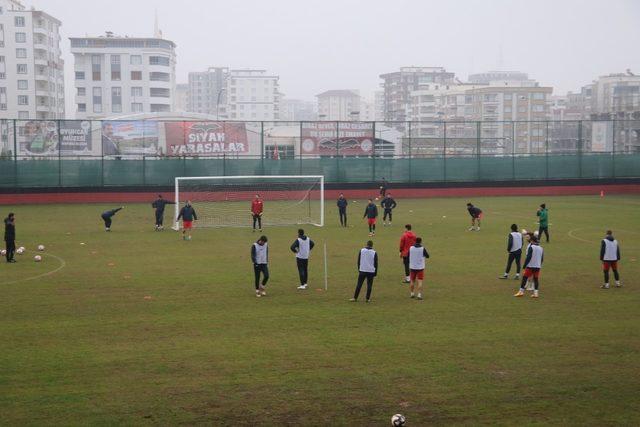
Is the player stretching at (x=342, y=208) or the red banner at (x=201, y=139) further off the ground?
the red banner at (x=201, y=139)

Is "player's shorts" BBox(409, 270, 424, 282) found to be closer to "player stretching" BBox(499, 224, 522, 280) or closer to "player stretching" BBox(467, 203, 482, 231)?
"player stretching" BBox(499, 224, 522, 280)

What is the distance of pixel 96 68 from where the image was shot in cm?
13300

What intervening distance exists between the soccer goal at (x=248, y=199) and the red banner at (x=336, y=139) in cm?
282

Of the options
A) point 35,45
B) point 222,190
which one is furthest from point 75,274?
point 35,45

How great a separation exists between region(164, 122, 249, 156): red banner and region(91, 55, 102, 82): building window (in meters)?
81.8

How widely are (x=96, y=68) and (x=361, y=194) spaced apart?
88605 mm

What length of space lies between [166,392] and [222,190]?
39294mm

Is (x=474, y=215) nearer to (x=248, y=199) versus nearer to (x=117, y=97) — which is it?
(x=248, y=199)

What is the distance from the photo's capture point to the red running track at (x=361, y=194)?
174ft

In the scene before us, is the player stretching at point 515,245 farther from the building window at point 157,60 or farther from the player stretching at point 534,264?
the building window at point 157,60

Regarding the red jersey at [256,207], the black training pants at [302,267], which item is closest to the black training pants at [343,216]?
the red jersey at [256,207]

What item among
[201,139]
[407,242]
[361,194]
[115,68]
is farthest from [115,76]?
[407,242]

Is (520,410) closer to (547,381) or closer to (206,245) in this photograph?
(547,381)

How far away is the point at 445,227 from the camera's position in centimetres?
3834
